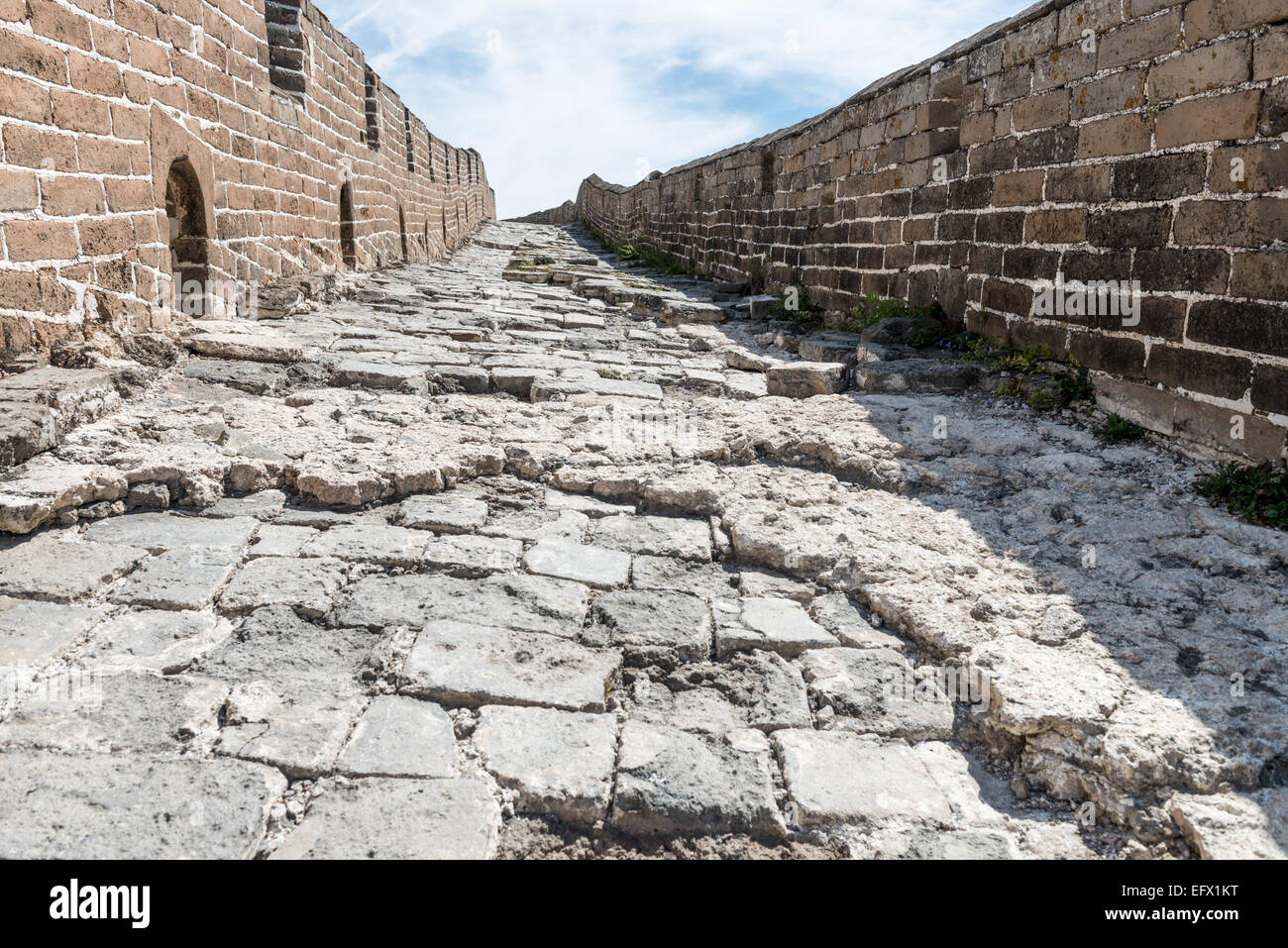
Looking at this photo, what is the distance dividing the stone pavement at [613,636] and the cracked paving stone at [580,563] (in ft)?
0.05

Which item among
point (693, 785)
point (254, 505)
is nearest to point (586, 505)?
point (254, 505)

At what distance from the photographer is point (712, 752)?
208 centimetres

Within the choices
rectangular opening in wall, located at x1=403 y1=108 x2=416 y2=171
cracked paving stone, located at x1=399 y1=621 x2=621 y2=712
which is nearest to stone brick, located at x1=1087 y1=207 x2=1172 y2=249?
cracked paving stone, located at x1=399 y1=621 x2=621 y2=712

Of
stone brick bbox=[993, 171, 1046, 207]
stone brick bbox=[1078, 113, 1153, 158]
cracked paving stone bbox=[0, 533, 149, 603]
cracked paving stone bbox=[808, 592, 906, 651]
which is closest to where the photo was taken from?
cracked paving stone bbox=[0, 533, 149, 603]

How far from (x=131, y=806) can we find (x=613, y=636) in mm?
1285

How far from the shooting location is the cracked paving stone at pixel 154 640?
2.23 m

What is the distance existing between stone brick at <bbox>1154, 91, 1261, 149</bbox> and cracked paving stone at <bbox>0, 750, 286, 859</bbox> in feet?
14.7

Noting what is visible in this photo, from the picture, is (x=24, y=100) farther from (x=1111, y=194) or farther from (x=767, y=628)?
(x=1111, y=194)

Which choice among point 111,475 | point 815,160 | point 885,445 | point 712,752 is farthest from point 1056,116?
point 111,475

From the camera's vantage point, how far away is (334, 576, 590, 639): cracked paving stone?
2.58m

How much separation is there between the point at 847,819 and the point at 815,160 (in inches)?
331

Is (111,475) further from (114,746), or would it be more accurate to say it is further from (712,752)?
(712,752)

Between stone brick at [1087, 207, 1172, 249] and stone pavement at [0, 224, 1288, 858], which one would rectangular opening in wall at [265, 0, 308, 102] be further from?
stone brick at [1087, 207, 1172, 249]
